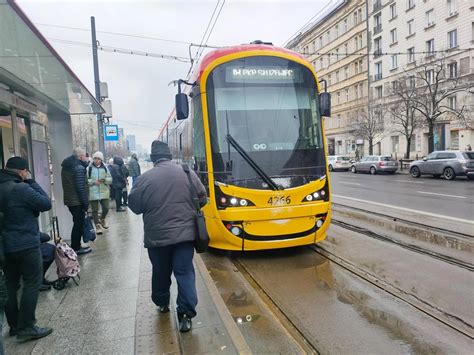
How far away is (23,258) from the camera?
3656 millimetres

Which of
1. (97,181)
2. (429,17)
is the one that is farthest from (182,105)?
(429,17)

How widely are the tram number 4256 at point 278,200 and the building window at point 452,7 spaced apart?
35431 millimetres

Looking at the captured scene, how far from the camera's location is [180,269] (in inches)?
148

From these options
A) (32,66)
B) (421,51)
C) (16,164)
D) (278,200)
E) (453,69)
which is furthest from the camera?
(421,51)

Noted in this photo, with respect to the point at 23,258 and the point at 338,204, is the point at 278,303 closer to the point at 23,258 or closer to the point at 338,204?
the point at 23,258

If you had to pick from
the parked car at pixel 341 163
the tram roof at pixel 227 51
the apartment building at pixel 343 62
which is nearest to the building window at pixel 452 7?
the apartment building at pixel 343 62

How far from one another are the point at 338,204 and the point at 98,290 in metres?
9.42

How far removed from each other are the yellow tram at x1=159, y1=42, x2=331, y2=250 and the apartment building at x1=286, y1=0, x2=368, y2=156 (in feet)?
125

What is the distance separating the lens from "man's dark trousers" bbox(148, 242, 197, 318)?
373 centimetres

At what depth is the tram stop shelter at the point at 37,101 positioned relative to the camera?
4.22m

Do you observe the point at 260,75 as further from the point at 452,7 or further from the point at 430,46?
the point at 430,46

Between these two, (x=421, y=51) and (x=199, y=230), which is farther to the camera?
(x=421, y=51)

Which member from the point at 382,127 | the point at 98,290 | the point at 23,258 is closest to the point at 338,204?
the point at 98,290

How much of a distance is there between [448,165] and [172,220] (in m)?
21.6
